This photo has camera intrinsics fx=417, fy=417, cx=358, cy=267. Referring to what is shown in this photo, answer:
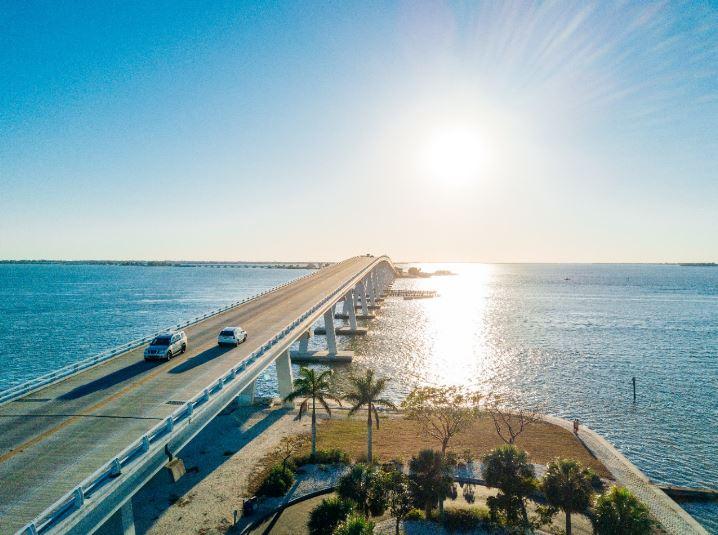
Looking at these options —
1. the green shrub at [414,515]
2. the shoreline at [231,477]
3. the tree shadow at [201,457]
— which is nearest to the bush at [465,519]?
the green shrub at [414,515]

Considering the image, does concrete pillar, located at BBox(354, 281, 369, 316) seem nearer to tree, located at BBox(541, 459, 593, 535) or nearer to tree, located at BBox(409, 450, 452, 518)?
tree, located at BBox(409, 450, 452, 518)

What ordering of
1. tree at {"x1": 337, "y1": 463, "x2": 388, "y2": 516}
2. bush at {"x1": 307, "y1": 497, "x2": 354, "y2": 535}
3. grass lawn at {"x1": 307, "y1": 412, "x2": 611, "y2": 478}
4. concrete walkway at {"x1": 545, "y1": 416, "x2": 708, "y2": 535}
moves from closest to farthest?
1. bush at {"x1": 307, "y1": 497, "x2": 354, "y2": 535}
2. tree at {"x1": 337, "y1": 463, "x2": 388, "y2": 516}
3. concrete walkway at {"x1": 545, "y1": 416, "x2": 708, "y2": 535}
4. grass lawn at {"x1": 307, "y1": 412, "x2": 611, "y2": 478}

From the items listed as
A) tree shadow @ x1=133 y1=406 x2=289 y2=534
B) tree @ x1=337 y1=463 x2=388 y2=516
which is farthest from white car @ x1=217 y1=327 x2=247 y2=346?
tree @ x1=337 y1=463 x2=388 y2=516

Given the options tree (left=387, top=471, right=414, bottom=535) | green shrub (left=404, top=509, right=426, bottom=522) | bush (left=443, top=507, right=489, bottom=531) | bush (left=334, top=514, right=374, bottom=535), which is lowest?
green shrub (left=404, top=509, right=426, bottom=522)

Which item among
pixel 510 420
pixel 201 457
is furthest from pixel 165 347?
pixel 510 420

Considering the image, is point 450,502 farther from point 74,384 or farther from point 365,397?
point 74,384

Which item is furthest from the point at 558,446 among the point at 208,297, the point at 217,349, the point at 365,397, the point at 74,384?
the point at 208,297

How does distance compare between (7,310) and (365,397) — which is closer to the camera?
(365,397)

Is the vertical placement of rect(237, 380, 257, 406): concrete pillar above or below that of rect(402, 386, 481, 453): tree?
below
